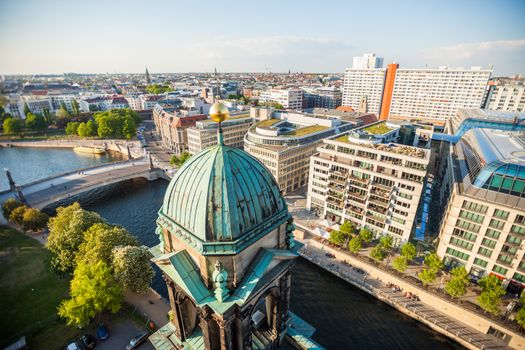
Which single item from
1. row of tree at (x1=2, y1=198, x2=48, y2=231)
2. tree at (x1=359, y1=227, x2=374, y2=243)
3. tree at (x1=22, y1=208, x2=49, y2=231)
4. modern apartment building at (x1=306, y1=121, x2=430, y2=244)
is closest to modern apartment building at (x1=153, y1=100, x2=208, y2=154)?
row of tree at (x1=2, y1=198, x2=48, y2=231)

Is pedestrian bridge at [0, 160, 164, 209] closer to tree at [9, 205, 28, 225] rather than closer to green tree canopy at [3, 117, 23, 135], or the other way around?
tree at [9, 205, 28, 225]

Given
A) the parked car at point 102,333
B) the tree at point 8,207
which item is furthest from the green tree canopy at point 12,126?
the parked car at point 102,333

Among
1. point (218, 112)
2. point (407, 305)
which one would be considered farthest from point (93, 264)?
point (407, 305)

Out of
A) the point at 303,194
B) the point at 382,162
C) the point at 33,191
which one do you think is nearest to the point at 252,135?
the point at 303,194

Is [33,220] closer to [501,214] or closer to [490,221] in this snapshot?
[490,221]

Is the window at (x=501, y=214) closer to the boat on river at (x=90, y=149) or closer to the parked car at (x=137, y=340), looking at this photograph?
the parked car at (x=137, y=340)

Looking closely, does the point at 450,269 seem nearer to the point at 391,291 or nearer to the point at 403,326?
the point at 391,291
